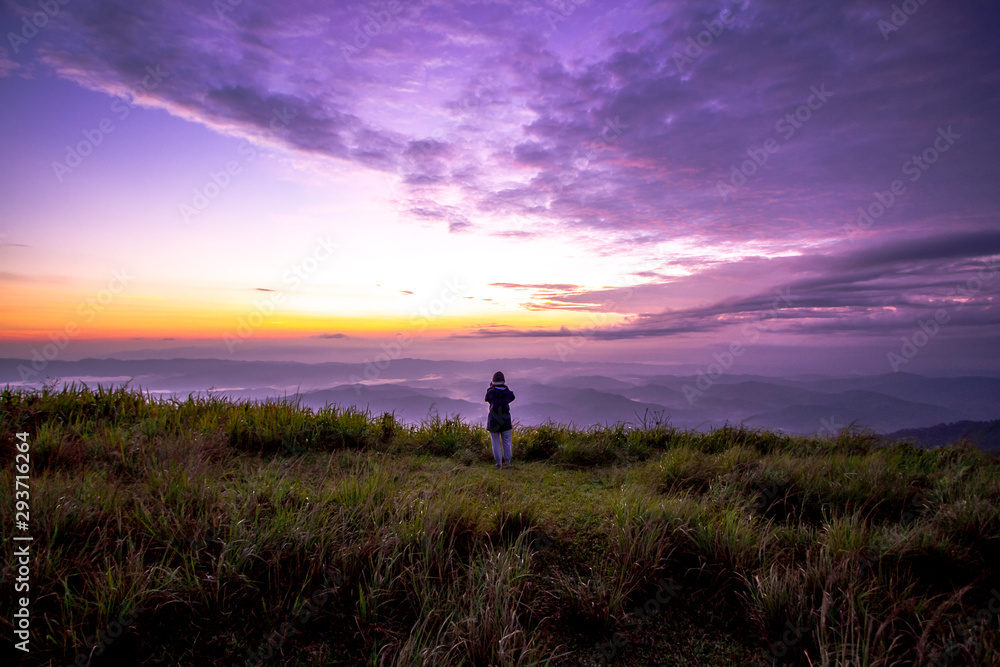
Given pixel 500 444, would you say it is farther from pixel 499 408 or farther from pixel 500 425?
pixel 499 408

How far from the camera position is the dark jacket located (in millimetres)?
8174

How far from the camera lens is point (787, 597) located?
349 cm

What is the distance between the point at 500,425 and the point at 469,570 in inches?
180

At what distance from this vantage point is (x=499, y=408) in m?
8.38

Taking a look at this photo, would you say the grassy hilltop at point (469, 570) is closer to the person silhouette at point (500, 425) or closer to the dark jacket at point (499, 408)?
the person silhouette at point (500, 425)

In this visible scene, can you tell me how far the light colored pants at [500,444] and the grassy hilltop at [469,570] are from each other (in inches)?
78.7

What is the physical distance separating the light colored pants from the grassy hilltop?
6.56 feet

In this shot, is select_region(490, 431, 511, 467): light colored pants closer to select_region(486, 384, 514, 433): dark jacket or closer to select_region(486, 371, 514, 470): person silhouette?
select_region(486, 371, 514, 470): person silhouette

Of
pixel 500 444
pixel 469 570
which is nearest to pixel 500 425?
pixel 500 444

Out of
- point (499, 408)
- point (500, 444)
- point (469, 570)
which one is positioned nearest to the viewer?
point (469, 570)

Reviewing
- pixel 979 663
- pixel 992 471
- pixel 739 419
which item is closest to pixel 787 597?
pixel 979 663

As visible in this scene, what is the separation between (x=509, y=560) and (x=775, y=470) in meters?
4.39

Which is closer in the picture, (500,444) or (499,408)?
(500,444)

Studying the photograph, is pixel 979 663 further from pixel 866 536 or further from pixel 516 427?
pixel 516 427
